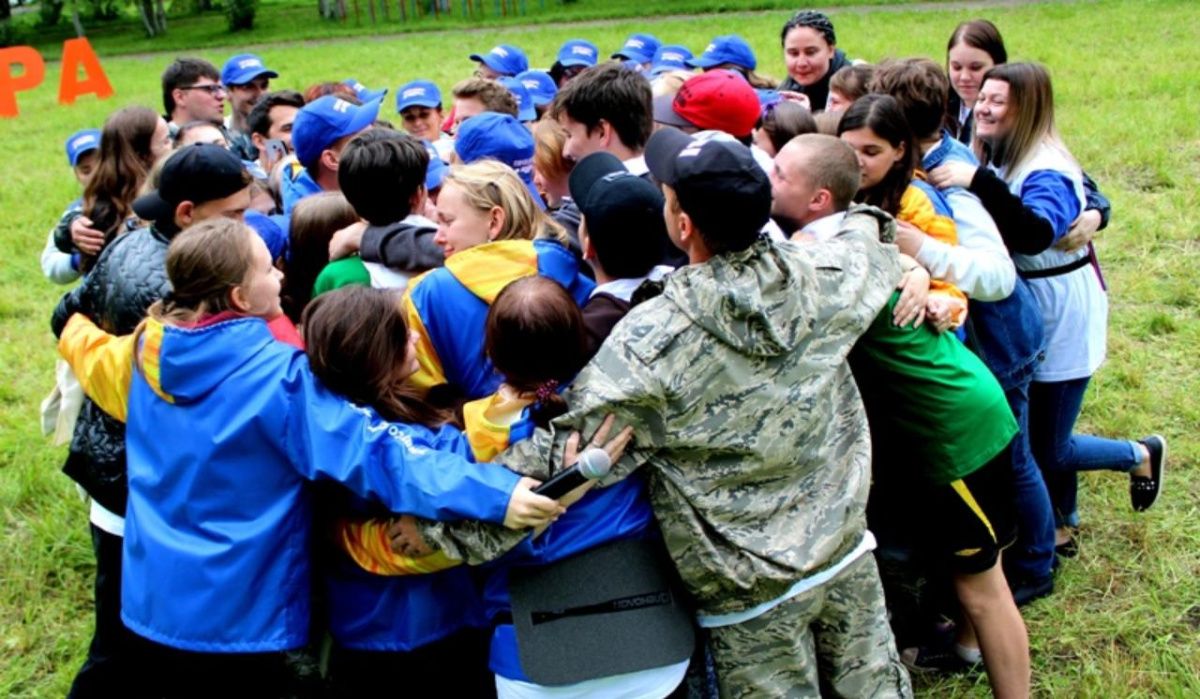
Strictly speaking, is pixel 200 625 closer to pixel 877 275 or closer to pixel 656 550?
pixel 656 550

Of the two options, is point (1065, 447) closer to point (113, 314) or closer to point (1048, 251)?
point (1048, 251)

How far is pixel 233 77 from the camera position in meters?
7.22

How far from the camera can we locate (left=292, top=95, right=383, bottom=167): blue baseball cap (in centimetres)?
462

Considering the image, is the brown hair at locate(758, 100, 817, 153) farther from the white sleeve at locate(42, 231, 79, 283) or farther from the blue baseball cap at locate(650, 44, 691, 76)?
the blue baseball cap at locate(650, 44, 691, 76)

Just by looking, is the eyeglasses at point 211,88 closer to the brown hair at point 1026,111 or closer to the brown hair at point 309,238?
the brown hair at point 309,238

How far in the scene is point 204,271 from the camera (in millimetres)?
2828

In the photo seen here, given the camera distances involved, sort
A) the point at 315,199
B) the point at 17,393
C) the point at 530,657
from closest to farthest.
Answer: the point at 530,657, the point at 315,199, the point at 17,393

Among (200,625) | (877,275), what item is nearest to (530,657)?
(200,625)

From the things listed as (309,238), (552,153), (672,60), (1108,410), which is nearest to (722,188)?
(552,153)

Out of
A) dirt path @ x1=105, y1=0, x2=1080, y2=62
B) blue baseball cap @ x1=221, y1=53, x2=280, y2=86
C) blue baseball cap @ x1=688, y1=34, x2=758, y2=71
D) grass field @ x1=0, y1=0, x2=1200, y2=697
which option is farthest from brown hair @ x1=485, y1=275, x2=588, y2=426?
dirt path @ x1=105, y1=0, x2=1080, y2=62

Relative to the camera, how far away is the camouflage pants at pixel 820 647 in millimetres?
2781

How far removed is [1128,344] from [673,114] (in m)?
3.46

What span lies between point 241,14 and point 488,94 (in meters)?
32.3

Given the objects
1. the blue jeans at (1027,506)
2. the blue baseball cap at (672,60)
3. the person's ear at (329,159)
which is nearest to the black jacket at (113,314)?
the person's ear at (329,159)
